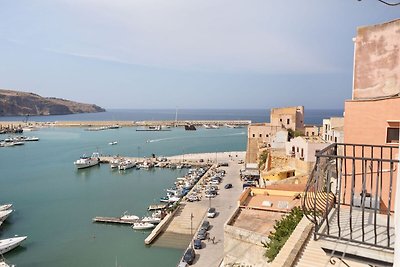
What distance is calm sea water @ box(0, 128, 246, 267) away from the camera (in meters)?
21.5

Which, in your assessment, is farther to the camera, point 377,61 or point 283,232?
point 283,232

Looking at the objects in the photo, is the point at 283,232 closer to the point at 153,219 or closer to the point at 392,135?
the point at 392,135

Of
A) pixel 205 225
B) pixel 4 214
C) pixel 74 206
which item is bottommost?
pixel 74 206

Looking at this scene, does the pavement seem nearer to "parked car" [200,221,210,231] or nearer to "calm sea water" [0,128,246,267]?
"parked car" [200,221,210,231]

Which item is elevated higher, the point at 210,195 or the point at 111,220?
the point at 210,195

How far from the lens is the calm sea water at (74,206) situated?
21.5m

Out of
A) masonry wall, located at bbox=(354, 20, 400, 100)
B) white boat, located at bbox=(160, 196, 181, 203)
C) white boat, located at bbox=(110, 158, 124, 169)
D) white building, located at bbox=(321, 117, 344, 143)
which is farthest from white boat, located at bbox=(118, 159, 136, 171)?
masonry wall, located at bbox=(354, 20, 400, 100)

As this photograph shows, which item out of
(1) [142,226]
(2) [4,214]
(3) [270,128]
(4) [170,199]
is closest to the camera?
(1) [142,226]

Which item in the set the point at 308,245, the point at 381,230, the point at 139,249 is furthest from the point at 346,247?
the point at 139,249

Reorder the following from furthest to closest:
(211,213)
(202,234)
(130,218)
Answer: (130,218) → (211,213) → (202,234)

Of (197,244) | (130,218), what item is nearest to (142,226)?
(130,218)

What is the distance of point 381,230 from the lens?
3211 millimetres

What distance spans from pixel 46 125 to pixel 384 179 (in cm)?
12972

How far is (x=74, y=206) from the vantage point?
32094 millimetres
